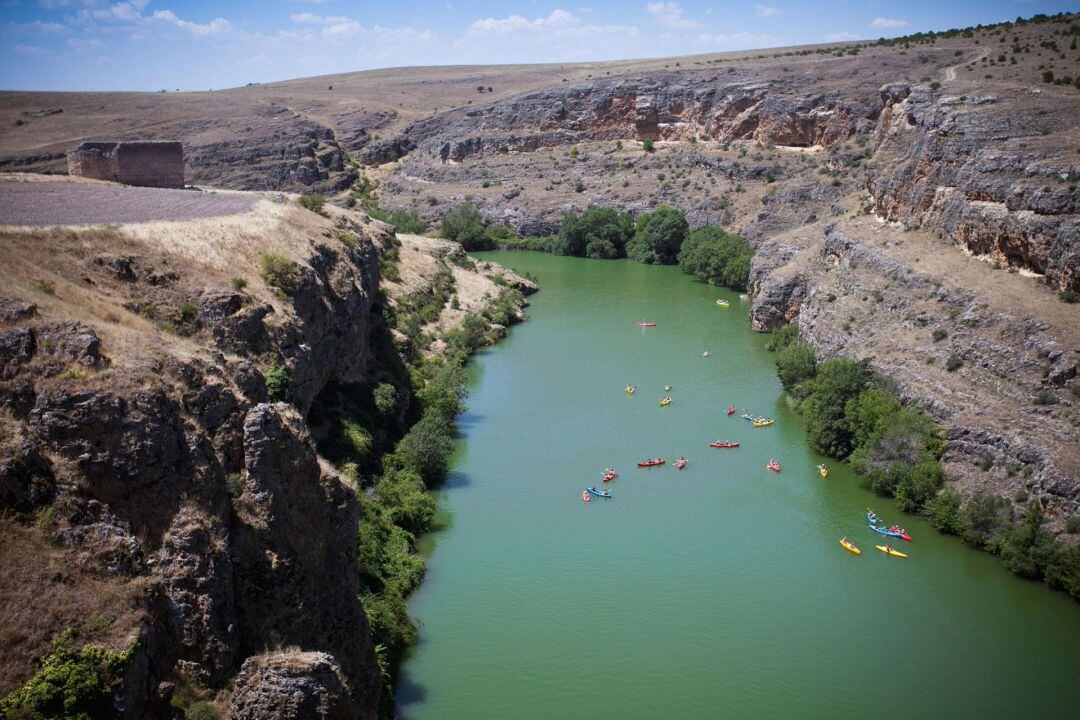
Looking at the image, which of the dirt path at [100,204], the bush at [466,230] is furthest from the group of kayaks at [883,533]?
the bush at [466,230]

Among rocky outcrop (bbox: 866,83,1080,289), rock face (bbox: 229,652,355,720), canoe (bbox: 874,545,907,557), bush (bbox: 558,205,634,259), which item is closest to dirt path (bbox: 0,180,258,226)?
rock face (bbox: 229,652,355,720)

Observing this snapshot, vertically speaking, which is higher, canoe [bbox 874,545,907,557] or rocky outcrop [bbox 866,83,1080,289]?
rocky outcrop [bbox 866,83,1080,289]

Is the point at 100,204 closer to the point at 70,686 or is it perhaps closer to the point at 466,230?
the point at 70,686

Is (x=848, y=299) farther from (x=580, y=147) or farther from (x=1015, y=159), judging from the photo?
(x=580, y=147)

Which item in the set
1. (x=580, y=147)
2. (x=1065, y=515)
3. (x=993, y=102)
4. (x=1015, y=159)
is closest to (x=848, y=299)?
(x=1015, y=159)

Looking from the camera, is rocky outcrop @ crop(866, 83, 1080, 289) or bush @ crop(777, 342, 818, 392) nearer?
rocky outcrop @ crop(866, 83, 1080, 289)

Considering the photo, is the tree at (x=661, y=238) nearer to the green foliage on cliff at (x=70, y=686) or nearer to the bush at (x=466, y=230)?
the bush at (x=466, y=230)

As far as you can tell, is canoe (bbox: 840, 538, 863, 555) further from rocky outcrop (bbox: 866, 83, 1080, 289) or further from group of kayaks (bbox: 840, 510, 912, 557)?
rocky outcrop (bbox: 866, 83, 1080, 289)

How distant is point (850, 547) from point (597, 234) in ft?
176

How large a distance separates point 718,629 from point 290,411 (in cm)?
1389

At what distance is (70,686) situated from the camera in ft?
37.6

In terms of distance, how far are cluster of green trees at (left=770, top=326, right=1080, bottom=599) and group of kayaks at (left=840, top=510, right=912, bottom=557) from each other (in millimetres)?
1202

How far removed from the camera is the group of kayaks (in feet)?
89.4

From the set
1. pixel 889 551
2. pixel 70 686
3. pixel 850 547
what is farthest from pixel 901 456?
pixel 70 686
